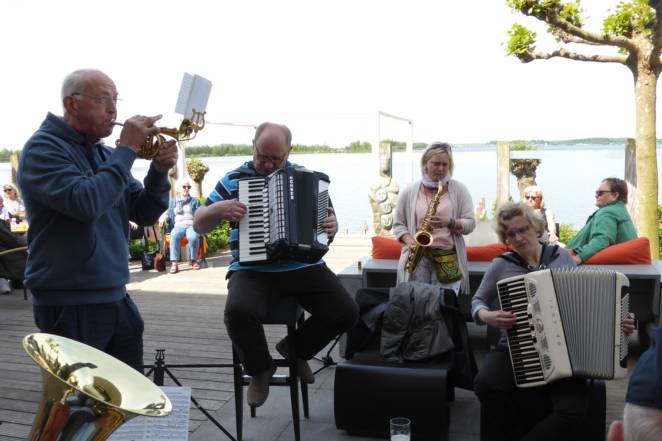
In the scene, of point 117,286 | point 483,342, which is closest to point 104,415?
point 117,286

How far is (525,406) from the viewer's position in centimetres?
310

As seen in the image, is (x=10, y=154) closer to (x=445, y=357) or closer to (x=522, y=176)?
(x=522, y=176)

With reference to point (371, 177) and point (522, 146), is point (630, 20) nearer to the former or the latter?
point (522, 146)

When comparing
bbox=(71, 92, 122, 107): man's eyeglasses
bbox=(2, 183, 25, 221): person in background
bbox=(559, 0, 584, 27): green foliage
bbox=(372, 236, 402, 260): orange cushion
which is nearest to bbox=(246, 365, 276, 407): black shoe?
bbox=(71, 92, 122, 107): man's eyeglasses

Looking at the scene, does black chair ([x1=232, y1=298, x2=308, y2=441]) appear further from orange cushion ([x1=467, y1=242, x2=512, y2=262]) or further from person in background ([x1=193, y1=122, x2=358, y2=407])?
orange cushion ([x1=467, y1=242, x2=512, y2=262])

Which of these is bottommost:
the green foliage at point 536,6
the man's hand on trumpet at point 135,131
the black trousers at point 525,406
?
the black trousers at point 525,406

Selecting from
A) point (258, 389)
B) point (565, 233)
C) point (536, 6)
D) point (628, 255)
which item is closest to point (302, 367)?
point (258, 389)

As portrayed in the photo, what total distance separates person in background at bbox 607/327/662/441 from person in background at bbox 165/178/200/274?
27.3ft

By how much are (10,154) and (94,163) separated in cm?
1144

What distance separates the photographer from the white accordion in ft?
9.20

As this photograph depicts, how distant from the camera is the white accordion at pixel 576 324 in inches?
110

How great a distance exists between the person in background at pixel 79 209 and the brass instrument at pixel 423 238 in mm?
2271

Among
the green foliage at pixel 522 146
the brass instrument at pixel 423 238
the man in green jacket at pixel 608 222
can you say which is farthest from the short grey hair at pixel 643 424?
the green foliage at pixel 522 146

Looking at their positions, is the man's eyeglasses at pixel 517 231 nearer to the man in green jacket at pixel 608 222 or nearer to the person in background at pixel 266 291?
the person in background at pixel 266 291
